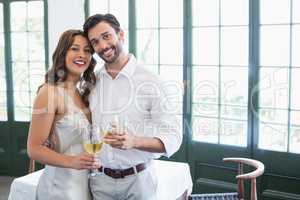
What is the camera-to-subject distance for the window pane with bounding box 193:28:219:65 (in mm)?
3924

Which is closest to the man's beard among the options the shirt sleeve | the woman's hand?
the shirt sleeve

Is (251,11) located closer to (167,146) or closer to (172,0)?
(172,0)

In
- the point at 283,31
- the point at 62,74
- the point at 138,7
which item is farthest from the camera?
the point at 138,7

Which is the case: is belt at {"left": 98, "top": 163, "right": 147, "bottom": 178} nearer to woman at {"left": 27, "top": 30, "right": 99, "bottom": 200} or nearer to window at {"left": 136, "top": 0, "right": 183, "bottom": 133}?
woman at {"left": 27, "top": 30, "right": 99, "bottom": 200}

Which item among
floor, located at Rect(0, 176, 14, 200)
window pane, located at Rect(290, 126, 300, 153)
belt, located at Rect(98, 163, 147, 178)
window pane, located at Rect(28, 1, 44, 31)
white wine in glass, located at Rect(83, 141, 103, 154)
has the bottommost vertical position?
floor, located at Rect(0, 176, 14, 200)

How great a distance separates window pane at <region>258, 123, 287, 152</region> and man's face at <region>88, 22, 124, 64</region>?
222 cm

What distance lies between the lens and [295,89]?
357 cm

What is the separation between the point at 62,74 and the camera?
2021mm

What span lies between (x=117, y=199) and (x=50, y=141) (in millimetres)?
413

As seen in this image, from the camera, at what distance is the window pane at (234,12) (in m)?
3.73

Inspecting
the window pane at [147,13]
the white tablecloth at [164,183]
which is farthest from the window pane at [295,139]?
the window pane at [147,13]

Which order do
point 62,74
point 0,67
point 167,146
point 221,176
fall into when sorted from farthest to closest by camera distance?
1. point 0,67
2. point 221,176
3. point 62,74
4. point 167,146

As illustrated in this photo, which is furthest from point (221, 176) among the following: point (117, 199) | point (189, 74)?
point (117, 199)

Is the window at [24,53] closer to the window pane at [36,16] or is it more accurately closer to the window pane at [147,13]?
the window pane at [36,16]
